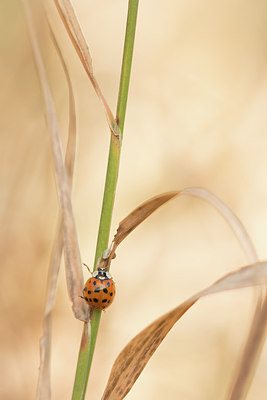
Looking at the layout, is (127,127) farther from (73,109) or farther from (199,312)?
(73,109)

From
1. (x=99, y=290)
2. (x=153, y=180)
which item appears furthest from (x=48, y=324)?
(x=153, y=180)

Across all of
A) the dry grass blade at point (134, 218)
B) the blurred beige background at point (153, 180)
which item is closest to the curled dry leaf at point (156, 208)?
the dry grass blade at point (134, 218)

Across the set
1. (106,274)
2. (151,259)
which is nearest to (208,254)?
(151,259)

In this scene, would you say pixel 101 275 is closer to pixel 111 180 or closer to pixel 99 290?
pixel 99 290

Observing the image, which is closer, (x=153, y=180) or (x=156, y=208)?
(x=156, y=208)

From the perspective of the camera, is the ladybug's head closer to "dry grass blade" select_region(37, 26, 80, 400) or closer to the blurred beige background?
"dry grass blade" select_region(37, 26, 80, 400)

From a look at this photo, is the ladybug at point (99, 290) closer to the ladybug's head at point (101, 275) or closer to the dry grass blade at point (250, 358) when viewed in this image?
the ladybug's head at point (101, 275)
